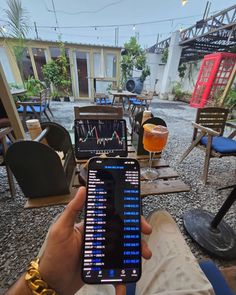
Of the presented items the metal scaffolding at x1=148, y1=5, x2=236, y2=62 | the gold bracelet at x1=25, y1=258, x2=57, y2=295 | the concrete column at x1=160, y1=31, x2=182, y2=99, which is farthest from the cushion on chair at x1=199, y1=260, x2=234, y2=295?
the concrete column at x1=160, y1=31, x2=182, y2=99

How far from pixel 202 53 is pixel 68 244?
9.26 m

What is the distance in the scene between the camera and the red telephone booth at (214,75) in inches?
206

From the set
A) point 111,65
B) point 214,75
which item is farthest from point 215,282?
point 111,65

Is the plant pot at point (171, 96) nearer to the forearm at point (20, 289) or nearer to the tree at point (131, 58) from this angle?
the tree at point (131, 58)

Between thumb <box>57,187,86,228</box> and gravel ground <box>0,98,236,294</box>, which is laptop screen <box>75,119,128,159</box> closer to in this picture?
thumb <box>57,187,86,228</box>

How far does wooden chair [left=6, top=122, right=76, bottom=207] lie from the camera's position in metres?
0.62

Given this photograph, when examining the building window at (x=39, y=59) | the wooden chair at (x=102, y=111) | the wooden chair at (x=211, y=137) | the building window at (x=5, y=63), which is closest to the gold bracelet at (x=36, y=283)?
the wooden chair at (x=102, y=111)

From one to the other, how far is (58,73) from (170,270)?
6.98 meters

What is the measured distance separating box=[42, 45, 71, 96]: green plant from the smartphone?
6.71 m

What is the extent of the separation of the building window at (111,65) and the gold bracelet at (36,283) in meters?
7.23

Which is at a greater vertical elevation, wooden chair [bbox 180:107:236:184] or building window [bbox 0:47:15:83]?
building window [bbox 0:47:15:83]

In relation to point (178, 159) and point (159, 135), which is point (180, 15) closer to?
point (178, 159)

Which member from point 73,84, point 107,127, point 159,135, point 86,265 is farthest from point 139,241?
point 73,84

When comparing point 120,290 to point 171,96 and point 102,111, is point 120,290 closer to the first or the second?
point 102,111
